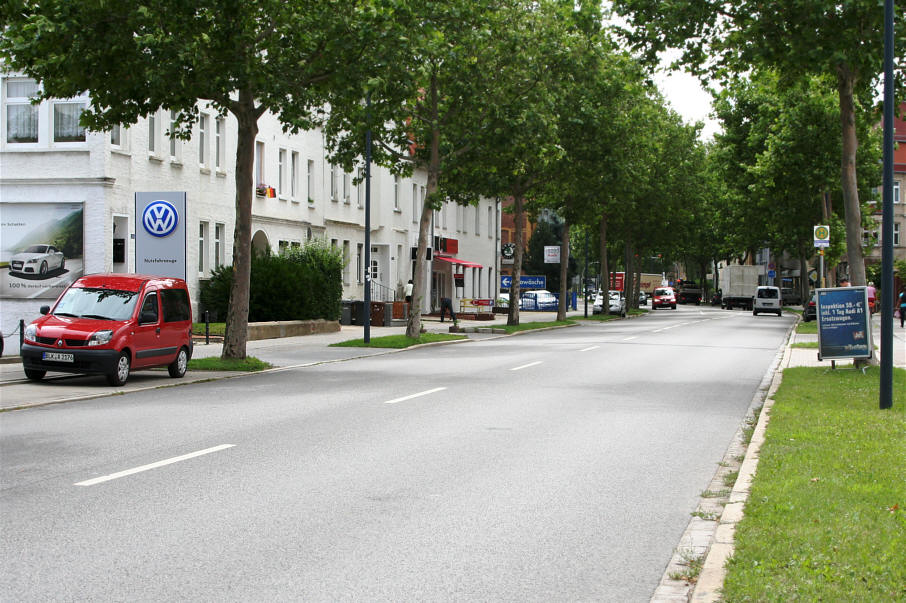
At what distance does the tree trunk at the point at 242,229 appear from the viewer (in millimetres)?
22109

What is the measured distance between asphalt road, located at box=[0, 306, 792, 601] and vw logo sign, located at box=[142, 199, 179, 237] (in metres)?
5.19

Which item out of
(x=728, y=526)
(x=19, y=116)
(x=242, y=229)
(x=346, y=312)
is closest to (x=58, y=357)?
(x=242, y=229)

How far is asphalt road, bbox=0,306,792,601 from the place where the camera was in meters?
5.90

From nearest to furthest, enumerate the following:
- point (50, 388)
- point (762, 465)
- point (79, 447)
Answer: point (762, 465) < point (79, 447) < point (50, 388)

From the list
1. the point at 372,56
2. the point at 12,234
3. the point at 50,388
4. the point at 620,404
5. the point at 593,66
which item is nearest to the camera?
the point at 620,404

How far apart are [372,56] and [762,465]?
1408 cm

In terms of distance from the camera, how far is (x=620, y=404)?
15336 millimetres

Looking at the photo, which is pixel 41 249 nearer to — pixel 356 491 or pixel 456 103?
pixel 456 103

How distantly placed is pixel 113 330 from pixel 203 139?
20761mm

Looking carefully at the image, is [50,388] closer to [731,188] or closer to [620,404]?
[620,404]

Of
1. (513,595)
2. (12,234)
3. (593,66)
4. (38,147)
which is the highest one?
(593,66)

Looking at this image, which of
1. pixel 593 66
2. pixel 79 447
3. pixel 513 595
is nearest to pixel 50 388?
pixel 79 447

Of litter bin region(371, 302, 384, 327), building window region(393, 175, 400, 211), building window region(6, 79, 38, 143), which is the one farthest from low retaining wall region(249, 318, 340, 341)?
building window region(393, 175, 400, 211)

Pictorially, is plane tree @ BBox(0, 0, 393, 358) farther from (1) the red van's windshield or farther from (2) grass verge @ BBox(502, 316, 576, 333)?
(2) grass verge @ BBox(502, 316, 576, 333)
